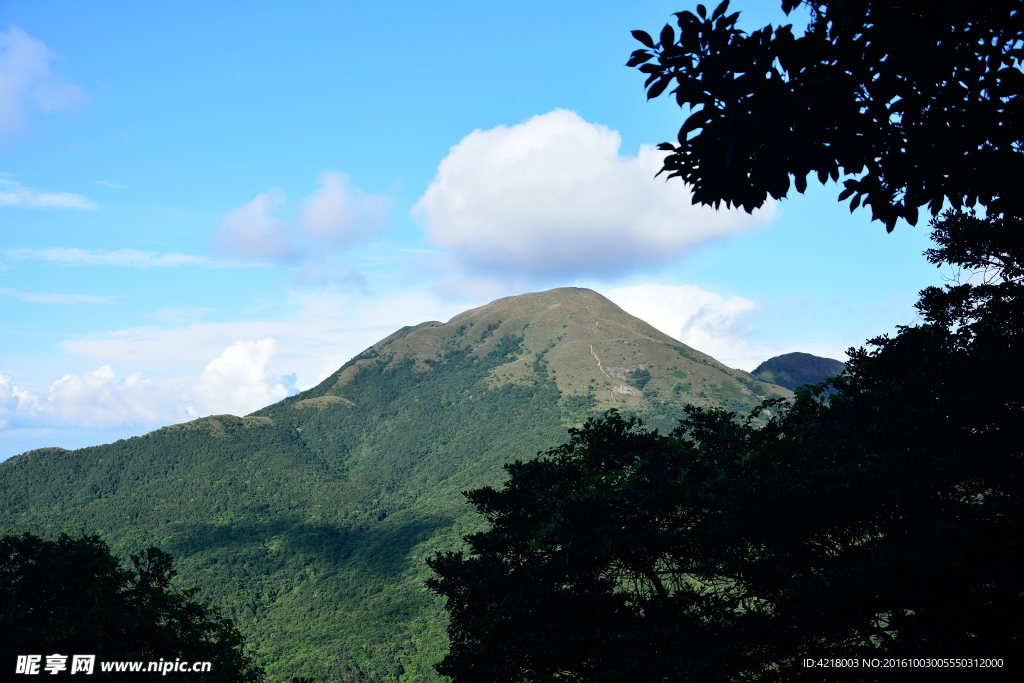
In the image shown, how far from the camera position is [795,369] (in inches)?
6634

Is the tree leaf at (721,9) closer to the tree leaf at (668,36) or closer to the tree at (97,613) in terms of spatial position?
the tree leaf at (668,36)

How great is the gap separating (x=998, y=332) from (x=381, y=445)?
466 feet

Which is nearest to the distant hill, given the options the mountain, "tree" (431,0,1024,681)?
the mountain

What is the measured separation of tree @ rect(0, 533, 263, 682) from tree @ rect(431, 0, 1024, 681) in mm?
8701

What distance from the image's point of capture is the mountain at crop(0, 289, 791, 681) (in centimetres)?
8312

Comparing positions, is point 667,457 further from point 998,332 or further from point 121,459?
point 121,459

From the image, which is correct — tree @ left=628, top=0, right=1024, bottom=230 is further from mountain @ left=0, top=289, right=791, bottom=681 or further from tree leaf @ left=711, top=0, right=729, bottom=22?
mountain @ left=0, top=289, right=791, bottom=681

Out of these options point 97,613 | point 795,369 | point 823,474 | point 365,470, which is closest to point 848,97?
point 823,474

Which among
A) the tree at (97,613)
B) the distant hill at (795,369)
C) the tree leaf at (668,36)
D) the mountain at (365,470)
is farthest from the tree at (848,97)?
the distant hill at (795,369)

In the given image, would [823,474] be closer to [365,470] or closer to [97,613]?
[97,613]

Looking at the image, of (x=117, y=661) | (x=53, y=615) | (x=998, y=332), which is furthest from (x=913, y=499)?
(x=53, y=615)

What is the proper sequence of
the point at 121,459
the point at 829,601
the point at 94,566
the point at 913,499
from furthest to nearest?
the point at 121,459 < the point at 94,566 < the point at 913,499 < the point at 829,601

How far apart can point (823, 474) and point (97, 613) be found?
1821cm

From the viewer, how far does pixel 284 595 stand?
89.7m
